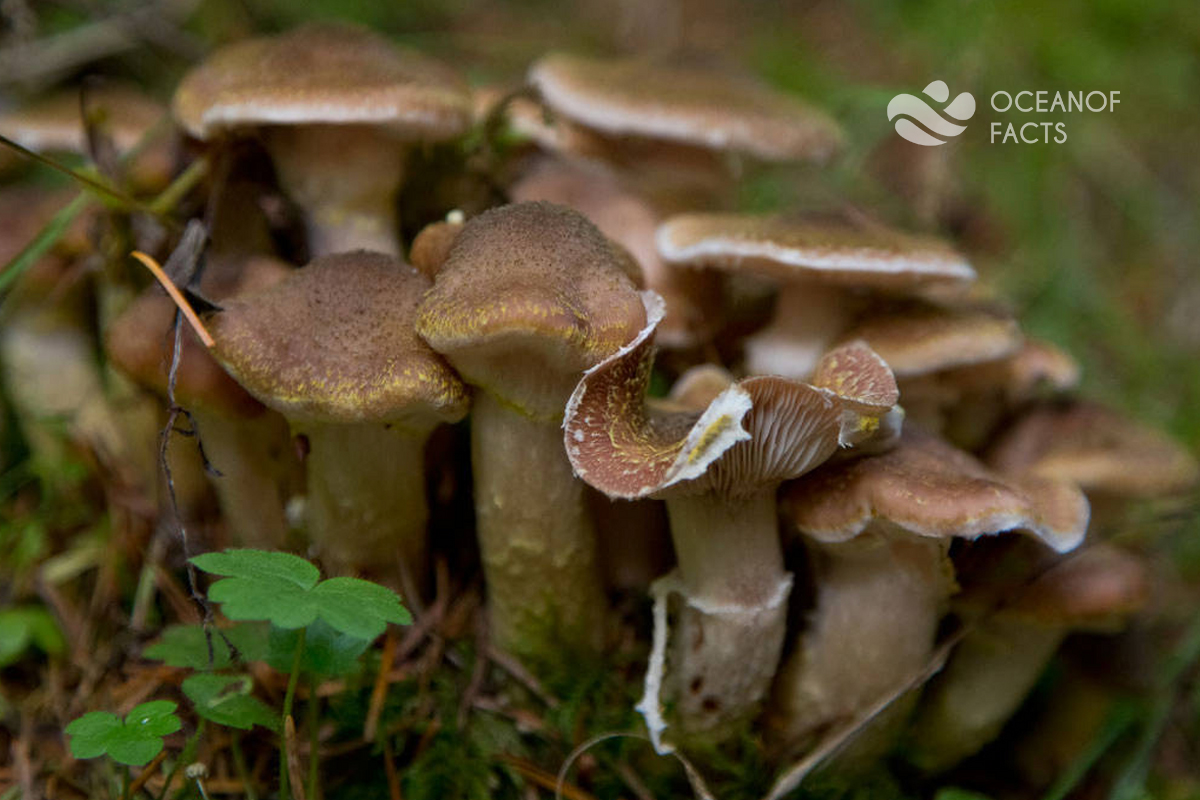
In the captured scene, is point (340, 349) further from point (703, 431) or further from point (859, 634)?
point (859, 634)

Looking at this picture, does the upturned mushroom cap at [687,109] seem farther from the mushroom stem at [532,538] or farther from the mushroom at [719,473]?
the mushroom stem at [532,538]

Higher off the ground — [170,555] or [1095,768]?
[170,555]

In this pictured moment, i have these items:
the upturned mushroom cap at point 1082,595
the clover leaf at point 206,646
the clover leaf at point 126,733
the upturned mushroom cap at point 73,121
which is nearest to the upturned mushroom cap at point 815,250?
the upturned mushroom cap at point 1082,595

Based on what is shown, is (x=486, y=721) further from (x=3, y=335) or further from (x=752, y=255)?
(x=3, y=335)

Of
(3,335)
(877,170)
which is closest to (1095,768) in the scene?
(3,335)

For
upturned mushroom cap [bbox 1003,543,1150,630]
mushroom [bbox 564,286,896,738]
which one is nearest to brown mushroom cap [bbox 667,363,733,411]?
mushroom [bbox 564,286,896,738]

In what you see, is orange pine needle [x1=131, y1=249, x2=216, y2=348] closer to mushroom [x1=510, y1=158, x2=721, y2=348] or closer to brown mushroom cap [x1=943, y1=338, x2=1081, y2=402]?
mushroom [x1=510, y1=158, x2=721, y2=348]

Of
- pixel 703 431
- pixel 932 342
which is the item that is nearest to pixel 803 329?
pixel 932 342
